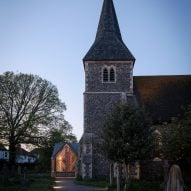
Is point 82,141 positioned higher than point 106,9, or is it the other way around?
point 106,9

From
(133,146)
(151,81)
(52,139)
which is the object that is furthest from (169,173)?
(52,139)

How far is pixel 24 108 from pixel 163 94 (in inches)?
670

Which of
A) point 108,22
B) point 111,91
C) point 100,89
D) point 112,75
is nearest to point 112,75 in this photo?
point 112,75

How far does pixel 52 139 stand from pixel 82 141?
9.56 meters

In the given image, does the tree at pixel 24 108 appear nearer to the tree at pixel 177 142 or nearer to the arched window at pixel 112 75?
the arched window at pixel 112 75

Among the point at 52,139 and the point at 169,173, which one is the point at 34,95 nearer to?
the point at 52,139

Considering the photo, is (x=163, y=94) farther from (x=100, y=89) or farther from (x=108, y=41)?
(x=108, y=41)

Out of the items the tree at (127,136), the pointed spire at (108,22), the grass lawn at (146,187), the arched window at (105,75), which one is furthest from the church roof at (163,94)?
the grass lawn at (146,187)

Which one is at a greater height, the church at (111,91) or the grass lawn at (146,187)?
the church at (111,91)

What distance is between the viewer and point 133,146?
22406 millimetres

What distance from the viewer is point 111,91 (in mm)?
33156

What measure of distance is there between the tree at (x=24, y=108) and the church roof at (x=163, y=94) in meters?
12.2

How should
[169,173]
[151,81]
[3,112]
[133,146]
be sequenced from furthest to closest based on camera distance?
1. [3,112]
2. [151,81]
3. [133,146]
4. [169,173]

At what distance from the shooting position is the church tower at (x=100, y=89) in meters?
31.6
